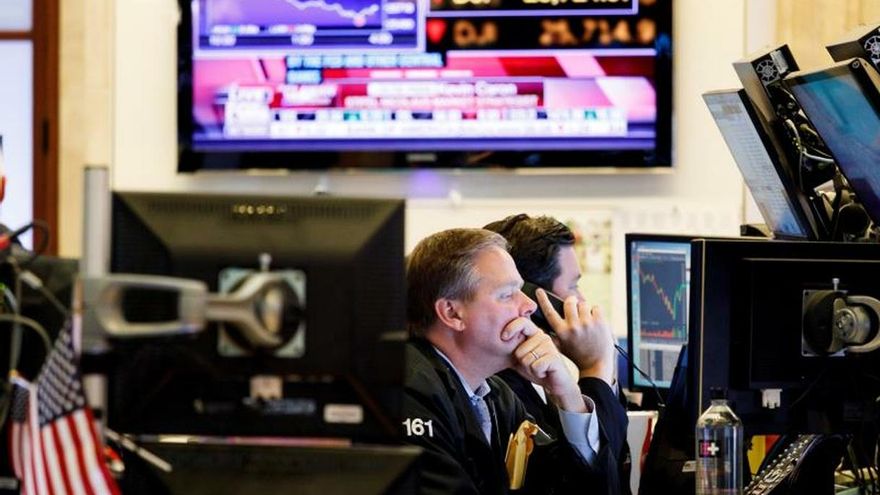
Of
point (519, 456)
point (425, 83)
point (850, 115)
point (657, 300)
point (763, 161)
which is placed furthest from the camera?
point (425, 83)

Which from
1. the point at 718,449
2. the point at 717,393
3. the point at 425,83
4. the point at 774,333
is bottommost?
the point at 718,449

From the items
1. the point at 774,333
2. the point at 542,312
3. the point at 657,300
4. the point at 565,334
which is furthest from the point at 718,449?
the point at 657,300

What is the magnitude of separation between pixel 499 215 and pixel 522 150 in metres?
0.26

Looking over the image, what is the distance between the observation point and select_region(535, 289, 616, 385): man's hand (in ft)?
11.1

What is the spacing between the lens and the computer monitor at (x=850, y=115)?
2.62 m

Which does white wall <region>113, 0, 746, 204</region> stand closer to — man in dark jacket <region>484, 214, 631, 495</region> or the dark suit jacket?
man in dark jacket <region>484, 214, 631, 495</region>

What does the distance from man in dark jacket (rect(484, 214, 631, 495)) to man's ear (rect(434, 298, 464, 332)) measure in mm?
354

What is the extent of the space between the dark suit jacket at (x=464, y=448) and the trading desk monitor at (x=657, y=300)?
633mm

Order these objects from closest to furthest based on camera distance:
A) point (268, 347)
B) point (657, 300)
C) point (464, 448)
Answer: point (268, 347) < point (464, 448) < point (657, 300)

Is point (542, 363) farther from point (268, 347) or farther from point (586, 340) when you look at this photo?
point (268, 347)

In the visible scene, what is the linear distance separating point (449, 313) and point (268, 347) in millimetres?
1136

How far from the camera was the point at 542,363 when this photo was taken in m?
3.14

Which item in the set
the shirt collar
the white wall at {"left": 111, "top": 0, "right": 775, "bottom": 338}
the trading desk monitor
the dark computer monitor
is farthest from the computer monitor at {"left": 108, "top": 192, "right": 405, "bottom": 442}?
the white wall at {"left": 111, "top": 0, "right": 775, "bottom": 338}

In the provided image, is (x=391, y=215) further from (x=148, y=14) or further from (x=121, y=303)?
(x=148, y=14)
